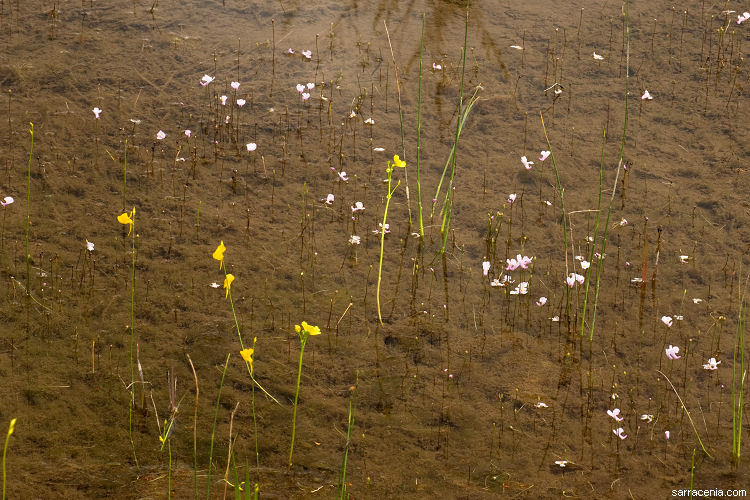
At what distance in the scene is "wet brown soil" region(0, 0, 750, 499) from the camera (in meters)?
3.36

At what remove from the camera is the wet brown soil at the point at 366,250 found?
336 centimetres

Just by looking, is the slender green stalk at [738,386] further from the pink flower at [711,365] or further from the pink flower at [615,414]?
the pink flower at [615,414]

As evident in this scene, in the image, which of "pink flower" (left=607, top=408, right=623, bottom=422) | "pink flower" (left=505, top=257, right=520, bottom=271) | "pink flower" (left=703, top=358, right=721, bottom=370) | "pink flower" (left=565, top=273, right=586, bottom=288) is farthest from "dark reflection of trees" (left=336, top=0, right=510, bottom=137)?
"pink flower" (left=607, top=408, right=623, bottom=422)

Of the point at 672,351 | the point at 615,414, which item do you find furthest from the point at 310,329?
the point at 672,351

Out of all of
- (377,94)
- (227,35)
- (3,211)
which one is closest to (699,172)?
(377,94)

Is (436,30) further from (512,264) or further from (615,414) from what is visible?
(615,414)

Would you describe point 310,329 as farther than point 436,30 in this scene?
No

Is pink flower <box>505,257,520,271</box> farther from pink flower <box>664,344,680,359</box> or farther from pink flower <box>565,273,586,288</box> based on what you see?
pink flower <box>664,344,680,359</box>

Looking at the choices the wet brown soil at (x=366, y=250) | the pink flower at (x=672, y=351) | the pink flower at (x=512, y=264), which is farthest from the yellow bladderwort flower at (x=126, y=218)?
the pink flower at (x=672, y=351)

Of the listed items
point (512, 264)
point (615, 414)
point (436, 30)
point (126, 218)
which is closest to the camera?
point (126, 218)

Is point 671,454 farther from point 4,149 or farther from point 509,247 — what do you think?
point 4,149

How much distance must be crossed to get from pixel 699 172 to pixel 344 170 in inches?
83.3

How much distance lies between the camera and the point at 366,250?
4.50 metres

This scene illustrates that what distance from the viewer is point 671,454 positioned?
3.38m
